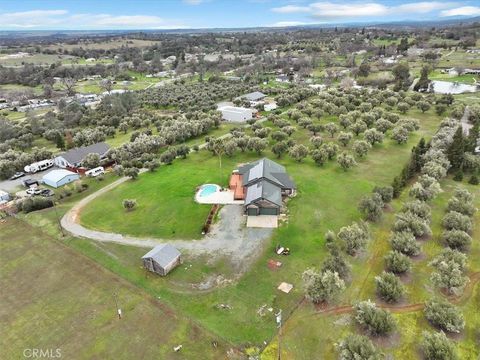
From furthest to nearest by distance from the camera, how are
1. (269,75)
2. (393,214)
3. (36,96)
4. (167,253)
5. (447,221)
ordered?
1. (269,75)
2. (36,96)
3. (393,214)
4. (447,221)
5. (167,253)

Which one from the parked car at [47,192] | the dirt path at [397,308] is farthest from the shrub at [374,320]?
the parked car at [47,192]

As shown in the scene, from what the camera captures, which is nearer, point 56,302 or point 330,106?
point 56,302

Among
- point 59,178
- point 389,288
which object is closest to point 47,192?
point 59,178

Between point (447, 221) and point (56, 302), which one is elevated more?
point (447, 221)

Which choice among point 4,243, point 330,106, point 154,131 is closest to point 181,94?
point 154,131

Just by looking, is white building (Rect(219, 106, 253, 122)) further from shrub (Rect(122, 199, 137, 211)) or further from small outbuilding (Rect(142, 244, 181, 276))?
small outbuilding (Rect(142, 244, 181, 276))

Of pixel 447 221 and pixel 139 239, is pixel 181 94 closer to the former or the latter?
pixel 139 239

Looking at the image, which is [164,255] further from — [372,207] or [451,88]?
[451,88]
